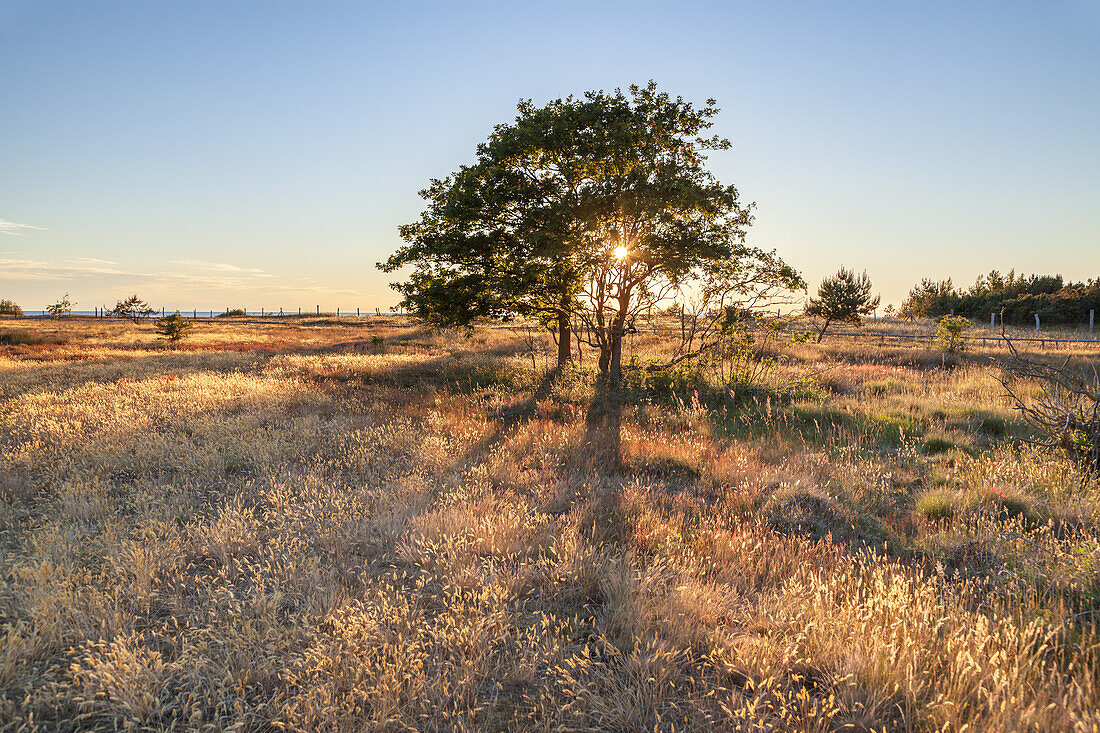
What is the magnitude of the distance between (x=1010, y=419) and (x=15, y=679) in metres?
13.6

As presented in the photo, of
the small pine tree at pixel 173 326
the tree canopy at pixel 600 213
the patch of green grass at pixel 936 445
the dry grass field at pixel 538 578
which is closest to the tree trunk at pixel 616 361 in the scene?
the tree canopy at pixel 600 213

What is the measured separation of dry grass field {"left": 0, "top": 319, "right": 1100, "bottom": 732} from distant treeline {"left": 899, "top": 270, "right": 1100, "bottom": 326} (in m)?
42.5

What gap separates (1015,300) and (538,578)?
63792 millimetres

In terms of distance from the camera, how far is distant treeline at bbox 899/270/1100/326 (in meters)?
44.5

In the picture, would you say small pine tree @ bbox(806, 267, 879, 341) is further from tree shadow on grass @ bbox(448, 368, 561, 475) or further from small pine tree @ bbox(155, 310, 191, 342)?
small pine tree @ bbox(155, 310, 191, 342)

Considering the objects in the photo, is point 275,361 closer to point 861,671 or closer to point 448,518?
point 448,518

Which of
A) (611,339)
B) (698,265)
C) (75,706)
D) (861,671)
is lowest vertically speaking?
(75,706)

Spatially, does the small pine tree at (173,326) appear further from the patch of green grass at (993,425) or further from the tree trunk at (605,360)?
the patch of green grass at (993,425)

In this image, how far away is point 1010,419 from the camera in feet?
32.3

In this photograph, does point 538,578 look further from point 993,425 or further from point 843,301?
point 843,301

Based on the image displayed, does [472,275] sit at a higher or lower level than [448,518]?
higher

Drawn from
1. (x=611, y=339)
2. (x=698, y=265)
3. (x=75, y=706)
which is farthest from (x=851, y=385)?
(x=75, y=706)

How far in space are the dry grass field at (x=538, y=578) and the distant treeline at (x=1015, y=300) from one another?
4247cm

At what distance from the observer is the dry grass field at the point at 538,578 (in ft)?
9.06
